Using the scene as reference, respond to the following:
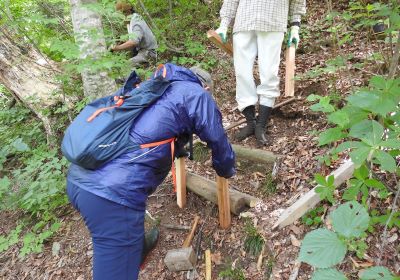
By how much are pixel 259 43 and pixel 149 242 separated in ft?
8.03

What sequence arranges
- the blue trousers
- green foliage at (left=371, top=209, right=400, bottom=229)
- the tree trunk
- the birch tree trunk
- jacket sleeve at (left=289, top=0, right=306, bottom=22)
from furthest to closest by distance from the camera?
the tree trunk, the birch tree trunk, jacket sleeve at (left=289, top=0, right=306, bottom=22), the blue trousers, green foliage at (left=371, top=209, right=400, bottom=229)

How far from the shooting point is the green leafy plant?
1139 mm

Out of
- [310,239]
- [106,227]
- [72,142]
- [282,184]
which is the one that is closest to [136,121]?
[72,142]

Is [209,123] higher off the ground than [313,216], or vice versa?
[209,123]

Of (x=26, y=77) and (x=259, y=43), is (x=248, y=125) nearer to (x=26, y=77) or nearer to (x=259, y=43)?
(x=259, y=43)

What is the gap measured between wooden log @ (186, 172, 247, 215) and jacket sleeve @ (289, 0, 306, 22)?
86.1 inches

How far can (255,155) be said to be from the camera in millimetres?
3682

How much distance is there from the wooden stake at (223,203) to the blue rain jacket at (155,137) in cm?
53

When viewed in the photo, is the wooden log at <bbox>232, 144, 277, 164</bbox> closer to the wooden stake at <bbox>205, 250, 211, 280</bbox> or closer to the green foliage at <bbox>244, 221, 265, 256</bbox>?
the green foliage at <bbox>244, 221, 265, 256</bbox>

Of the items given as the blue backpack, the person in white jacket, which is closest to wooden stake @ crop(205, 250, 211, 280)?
the blue backpack

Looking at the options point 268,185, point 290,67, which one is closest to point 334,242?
point 268,185

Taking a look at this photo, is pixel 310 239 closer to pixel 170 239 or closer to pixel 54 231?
pixel 170 239

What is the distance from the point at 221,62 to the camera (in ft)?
19.2

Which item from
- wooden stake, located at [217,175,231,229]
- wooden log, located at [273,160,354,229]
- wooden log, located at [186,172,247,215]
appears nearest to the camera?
wooden log, located at [273,160,354,229]
